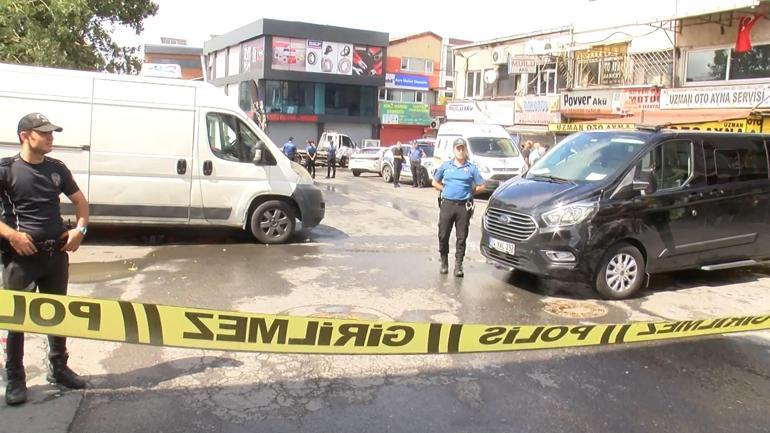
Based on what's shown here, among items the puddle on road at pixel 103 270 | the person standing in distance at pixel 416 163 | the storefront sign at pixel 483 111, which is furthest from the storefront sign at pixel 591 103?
the puddle on road at pixel 103 270

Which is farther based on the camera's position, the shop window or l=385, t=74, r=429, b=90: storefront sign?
l=385, t=74, r=429, b=90: storefront sign

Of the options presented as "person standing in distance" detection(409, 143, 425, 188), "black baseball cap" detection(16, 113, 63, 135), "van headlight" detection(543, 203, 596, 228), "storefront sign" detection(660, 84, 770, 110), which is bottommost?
"van headlight" detection(543, 203, 596, 228)

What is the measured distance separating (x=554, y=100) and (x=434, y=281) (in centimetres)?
1952

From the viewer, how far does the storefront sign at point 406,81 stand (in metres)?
50.5

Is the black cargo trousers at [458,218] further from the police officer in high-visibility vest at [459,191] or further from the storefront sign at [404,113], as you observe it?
the storefront sign at [404,113]

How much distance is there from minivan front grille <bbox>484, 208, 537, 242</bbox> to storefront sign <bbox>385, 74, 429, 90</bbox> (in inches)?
1714

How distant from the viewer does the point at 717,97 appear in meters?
18.5

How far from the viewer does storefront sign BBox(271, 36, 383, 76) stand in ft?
146

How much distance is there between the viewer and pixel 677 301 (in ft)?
23.4

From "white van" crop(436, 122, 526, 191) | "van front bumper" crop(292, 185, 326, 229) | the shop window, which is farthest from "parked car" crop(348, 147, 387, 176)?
"van front bumper" crop(292, 185, 326, 229)

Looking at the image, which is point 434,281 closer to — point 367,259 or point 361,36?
point 367,259

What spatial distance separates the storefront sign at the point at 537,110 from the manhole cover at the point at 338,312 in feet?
67.9

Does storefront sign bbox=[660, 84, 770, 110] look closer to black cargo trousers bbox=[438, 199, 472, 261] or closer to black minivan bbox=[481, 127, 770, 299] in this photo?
black minivan bbox=[481, 127, 770, 299]

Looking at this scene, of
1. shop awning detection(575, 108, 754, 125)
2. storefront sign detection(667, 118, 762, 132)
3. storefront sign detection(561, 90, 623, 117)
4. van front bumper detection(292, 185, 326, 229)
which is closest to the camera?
van front bumper detection(292, 185, 326, 229)
